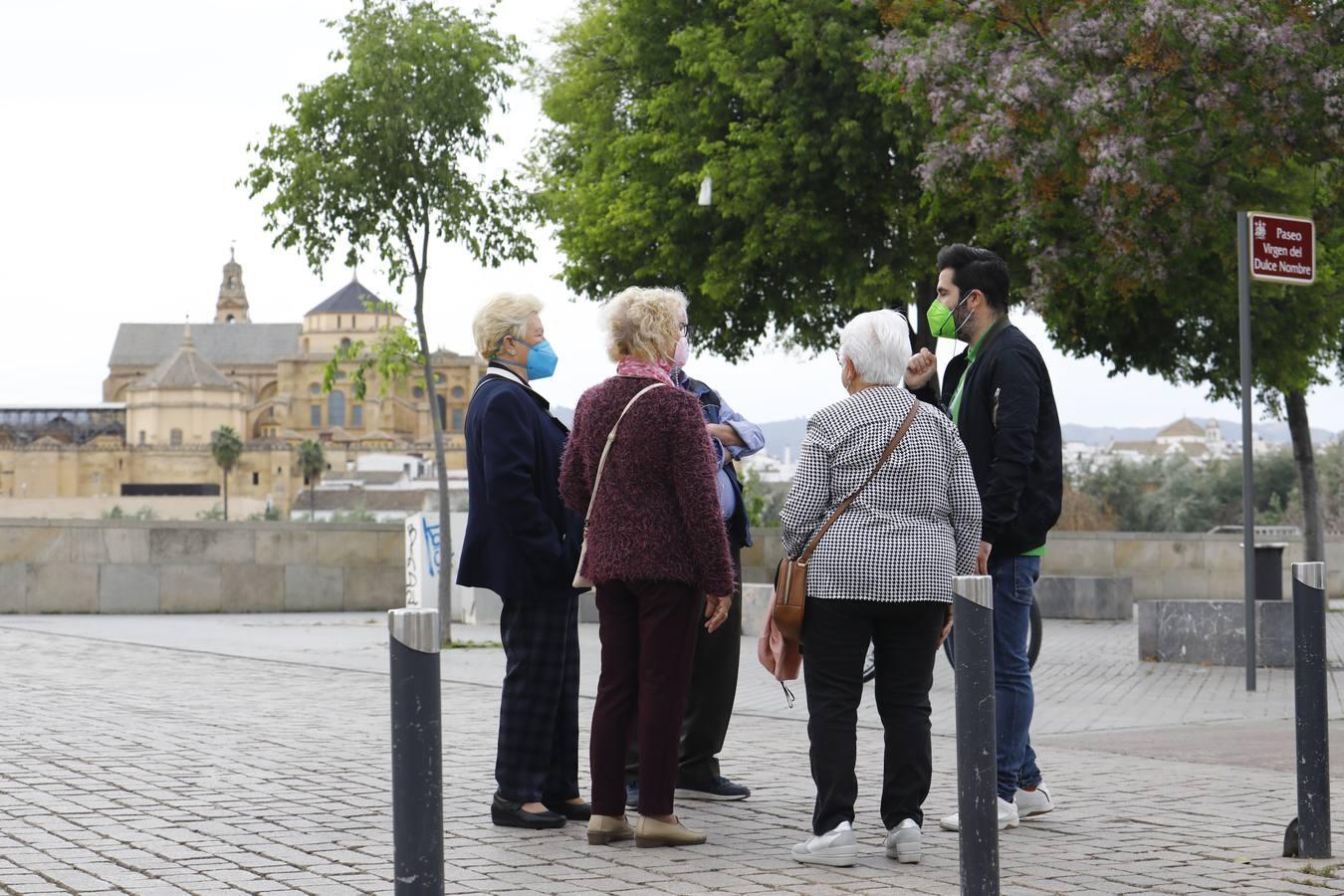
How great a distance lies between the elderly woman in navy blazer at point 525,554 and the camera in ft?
19.3

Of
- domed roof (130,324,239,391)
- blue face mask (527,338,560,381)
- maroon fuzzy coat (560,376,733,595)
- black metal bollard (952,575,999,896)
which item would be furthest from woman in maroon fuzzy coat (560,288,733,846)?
domed roof (130,324,239,391)

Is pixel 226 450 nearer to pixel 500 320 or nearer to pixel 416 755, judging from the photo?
pixel 500 320

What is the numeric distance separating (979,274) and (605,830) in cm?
235

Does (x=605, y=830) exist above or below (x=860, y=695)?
below

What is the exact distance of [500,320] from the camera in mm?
6129

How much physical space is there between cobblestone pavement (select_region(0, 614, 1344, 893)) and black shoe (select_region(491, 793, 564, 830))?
0.05m

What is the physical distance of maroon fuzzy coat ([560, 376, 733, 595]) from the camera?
5.48m

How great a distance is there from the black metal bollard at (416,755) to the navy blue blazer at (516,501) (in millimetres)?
2529

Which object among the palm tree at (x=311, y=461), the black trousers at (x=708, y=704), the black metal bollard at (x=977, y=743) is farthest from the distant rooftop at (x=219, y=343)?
the black metal bollard at (x=977, y=743)

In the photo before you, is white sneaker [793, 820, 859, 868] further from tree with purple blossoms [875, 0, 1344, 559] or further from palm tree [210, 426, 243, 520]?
palm tree [210, 426, 243, 520]

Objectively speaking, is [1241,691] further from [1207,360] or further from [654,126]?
[654,126]

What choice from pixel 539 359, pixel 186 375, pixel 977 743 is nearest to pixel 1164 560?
pixel 539 359

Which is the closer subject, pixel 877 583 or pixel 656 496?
pixel 877 583

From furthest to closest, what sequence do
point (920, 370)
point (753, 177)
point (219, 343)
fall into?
1. point (219, 343)
2. point (753, 177)
3. point (920, 370)
